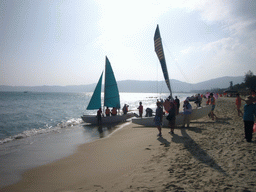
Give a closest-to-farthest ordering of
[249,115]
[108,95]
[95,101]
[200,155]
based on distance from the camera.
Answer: [200,155] → [249,115] → [95,101] → [108,95]

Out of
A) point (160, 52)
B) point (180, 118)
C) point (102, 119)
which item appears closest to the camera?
point (180, 118)

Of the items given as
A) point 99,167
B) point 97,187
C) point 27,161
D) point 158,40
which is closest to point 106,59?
point 158,40

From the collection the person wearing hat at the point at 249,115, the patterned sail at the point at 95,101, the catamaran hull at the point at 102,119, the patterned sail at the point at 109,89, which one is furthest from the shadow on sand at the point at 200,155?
the patterned sail at the point at 95,101

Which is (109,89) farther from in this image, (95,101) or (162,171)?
(162,171)

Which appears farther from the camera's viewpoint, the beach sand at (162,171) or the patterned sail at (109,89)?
the patterned sail at (109,89)

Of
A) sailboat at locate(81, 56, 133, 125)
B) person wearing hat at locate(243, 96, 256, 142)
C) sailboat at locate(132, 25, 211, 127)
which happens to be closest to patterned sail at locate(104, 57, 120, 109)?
sailboat at locate(81, 56, 133, 125)

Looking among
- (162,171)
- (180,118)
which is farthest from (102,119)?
(162,171)

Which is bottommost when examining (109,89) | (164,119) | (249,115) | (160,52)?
(164,119)

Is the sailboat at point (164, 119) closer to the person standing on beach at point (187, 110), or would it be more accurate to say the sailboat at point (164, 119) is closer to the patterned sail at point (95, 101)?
the person standing on beach at point (187, 110)

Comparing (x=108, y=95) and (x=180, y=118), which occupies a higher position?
(x=108, y=95)

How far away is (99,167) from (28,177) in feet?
8.04

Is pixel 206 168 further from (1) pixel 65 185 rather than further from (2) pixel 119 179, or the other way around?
(1) pixel 65 185

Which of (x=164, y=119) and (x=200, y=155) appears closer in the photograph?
(x=200, y=155)

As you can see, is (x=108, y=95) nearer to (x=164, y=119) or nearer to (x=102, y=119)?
(x=102, y=119)
